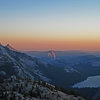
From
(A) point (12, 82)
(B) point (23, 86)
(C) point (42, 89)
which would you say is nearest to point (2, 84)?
(A) point (12, 82)

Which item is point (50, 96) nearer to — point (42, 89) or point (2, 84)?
point (42, 89)

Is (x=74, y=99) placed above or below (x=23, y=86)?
below

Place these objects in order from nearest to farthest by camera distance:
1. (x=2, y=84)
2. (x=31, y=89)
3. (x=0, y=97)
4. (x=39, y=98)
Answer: (x=0, y=97) < (x=39, y=98) < (x=31, y=89) < (x=2, y=84)

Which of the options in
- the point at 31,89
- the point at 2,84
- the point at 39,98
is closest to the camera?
the point at 39,98

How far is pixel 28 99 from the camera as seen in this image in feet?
252

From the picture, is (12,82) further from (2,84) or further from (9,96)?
(9,96)

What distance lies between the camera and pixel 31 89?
92.6 metres

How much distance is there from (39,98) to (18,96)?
12.3 m

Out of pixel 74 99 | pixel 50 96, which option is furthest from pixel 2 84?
pixel 74 99

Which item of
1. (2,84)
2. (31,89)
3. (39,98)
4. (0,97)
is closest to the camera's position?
(0,97)

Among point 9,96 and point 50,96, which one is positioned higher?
point 9,96

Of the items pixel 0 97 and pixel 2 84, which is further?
pixel 2 84

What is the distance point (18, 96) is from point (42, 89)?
21129 mm

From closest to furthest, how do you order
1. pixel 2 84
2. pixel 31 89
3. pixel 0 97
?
pixel 0 97
pixel 31 89
pixel 2 84
